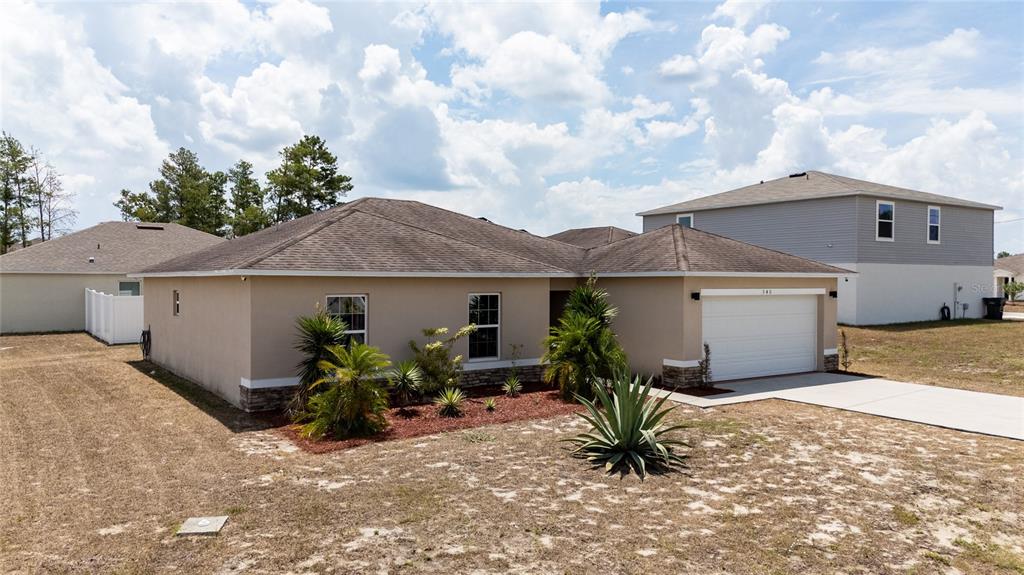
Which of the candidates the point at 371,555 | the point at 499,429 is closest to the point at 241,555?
the point at 371,555

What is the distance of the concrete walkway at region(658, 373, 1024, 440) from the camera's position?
10.5 meters

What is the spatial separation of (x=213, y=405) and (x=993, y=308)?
33555mm

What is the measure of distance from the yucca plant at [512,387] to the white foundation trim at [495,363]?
55 cm

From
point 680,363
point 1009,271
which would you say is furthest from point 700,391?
point 1009,271

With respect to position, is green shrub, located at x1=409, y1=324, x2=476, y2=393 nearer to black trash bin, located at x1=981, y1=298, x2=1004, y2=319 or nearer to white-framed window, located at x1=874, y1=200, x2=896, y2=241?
white-framed window, located at x1=874, y1=200, x2=896, y2=241

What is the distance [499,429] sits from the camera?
398 inches

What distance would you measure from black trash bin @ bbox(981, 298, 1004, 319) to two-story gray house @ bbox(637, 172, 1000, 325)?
426 mm

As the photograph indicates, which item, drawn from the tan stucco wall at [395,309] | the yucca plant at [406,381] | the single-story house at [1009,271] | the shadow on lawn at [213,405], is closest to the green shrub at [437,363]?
the yucca plant at [406,381]

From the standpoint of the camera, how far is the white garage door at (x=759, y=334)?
47.2 feet

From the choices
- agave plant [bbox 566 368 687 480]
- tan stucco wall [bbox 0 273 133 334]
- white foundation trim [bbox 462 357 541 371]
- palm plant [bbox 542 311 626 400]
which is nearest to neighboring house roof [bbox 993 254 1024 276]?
white foundation trim [bbox 462 357 541 371]

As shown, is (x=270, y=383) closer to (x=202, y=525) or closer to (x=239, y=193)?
(x=202, y=525)

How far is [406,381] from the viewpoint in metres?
11.8

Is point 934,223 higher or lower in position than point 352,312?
higher

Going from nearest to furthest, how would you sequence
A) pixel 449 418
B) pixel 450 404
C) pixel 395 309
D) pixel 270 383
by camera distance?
pixel 449 418, pixel 450 404, pixel 270 383, pixel 395 309
